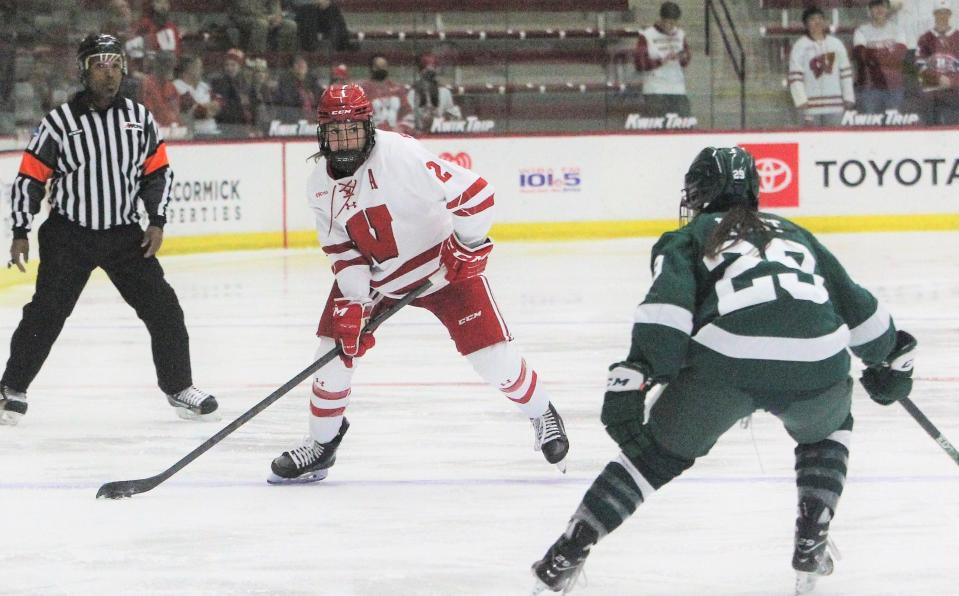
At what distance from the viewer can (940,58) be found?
1272 cm

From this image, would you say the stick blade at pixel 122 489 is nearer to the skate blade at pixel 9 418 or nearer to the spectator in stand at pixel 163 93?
the skate blade at pixel 9 418

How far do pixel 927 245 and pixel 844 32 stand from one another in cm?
256

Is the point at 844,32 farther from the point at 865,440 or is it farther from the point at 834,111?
the point at 865,440

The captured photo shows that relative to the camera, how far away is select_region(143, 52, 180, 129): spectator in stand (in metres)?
11.3

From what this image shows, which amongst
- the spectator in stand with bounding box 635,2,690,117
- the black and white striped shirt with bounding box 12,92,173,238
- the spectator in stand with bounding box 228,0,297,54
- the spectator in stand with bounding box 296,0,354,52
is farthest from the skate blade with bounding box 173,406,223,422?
the spectator in stand with bounding box 635,2,690,117

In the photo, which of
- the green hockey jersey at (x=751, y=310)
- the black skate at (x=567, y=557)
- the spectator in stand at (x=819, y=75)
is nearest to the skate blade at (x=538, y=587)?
the black skate at (x=567, y=557)

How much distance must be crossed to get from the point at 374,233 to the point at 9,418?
5.58 feet

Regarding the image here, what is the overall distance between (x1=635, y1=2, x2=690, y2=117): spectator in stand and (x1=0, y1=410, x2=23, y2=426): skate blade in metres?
8.00

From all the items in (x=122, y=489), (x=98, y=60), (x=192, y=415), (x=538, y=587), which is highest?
(x=98, y=60)

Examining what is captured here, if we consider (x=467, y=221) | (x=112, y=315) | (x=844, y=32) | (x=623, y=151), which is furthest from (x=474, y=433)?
(x=844, y=32)

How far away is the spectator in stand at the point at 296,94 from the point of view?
11.9 meters

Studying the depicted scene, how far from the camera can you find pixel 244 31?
12234 millimetres

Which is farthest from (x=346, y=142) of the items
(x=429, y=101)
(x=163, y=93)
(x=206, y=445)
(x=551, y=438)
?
(x=429, y=101)

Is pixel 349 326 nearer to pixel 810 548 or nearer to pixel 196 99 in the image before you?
pixel 810 548
